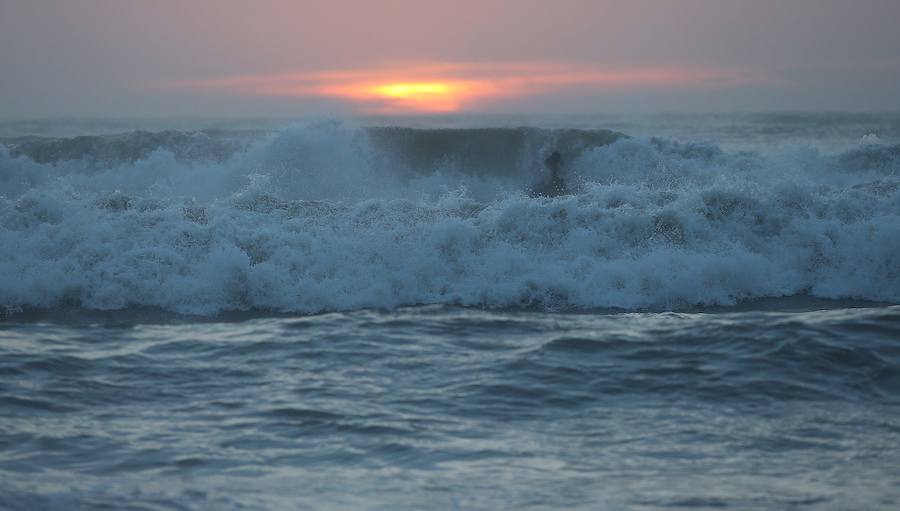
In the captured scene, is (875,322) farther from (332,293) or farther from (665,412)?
(332,293)

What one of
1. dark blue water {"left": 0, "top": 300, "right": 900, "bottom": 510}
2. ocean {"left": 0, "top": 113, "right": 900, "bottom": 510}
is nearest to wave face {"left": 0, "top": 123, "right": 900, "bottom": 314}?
ocean {"left": 0, "top": 113, "right": 900, "bottom": 510}

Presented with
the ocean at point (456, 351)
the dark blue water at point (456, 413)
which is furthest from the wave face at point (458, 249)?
the dark blue water at point (456, 413)

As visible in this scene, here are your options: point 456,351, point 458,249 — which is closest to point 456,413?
point 456,351

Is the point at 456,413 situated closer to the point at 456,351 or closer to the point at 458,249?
the point at 456,351

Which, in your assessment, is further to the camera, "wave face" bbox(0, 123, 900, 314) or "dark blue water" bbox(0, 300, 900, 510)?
"wave face" bbox(0, 123, 900, 314)

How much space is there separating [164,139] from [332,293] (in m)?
12.7

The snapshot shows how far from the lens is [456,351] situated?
28.5 feet

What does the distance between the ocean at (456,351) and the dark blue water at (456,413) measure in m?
0.03

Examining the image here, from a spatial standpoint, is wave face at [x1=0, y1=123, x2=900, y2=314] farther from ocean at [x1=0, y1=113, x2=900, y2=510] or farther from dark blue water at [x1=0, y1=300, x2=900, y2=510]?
dark blue water at [x1=0, y1=300, x2=900, y2=510]

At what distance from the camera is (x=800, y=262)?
42.0 ft

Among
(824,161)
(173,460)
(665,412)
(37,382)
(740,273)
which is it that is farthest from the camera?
(824,161)

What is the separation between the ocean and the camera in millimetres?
5770

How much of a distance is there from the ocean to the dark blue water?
0.09 feet

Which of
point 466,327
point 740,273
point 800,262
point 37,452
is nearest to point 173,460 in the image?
point 37,452
